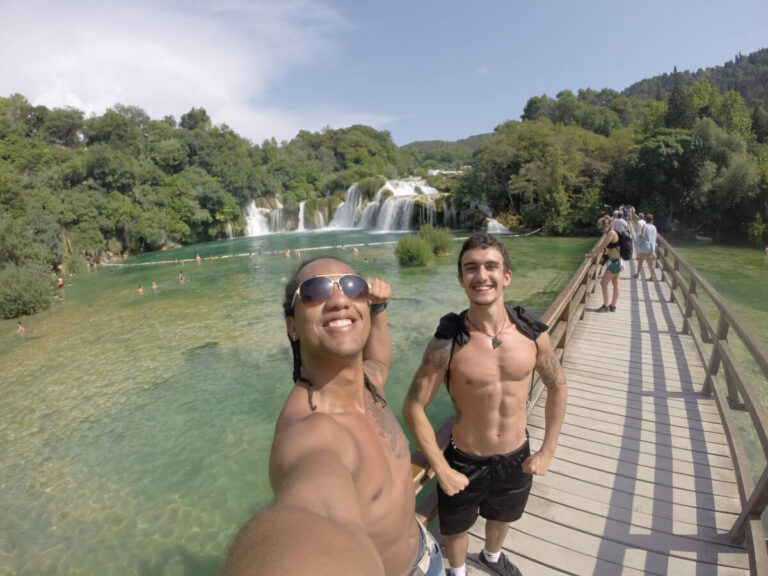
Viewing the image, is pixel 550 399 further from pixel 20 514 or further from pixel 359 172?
pixel 359 172

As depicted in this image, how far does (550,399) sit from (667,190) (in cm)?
2804

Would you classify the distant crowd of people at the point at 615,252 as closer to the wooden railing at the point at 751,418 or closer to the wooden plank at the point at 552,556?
the wooden railing at the point at 751,418

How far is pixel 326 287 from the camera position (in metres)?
1.34

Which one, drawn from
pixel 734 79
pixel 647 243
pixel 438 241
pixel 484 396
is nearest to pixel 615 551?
pixel 484 396

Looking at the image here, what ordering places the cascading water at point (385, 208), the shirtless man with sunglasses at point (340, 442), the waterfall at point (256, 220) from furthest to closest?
the waterfall at point (256, 220)
the cascading water at point (385, 208)
the shirtless man with sunglasses at point (340, 442)

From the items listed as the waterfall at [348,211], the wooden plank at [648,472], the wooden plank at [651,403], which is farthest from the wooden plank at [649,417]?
the waterfall at [348,211]

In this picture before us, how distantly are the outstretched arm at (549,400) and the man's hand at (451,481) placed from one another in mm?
369

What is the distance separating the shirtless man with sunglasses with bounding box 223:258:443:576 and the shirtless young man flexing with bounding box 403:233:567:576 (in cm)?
38

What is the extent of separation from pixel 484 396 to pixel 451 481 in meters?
0.42

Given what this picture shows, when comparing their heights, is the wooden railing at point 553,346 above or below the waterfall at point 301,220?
below

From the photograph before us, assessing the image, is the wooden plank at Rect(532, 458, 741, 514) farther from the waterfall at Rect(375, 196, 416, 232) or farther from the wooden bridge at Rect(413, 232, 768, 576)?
the waterfall at Rect(375, 196, 416, 232)

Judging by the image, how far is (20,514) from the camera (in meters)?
4.89

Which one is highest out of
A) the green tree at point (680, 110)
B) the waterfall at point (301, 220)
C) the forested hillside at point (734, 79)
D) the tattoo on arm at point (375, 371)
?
the forested hillside at point (734, 79)

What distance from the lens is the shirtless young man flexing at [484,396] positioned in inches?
75.7
